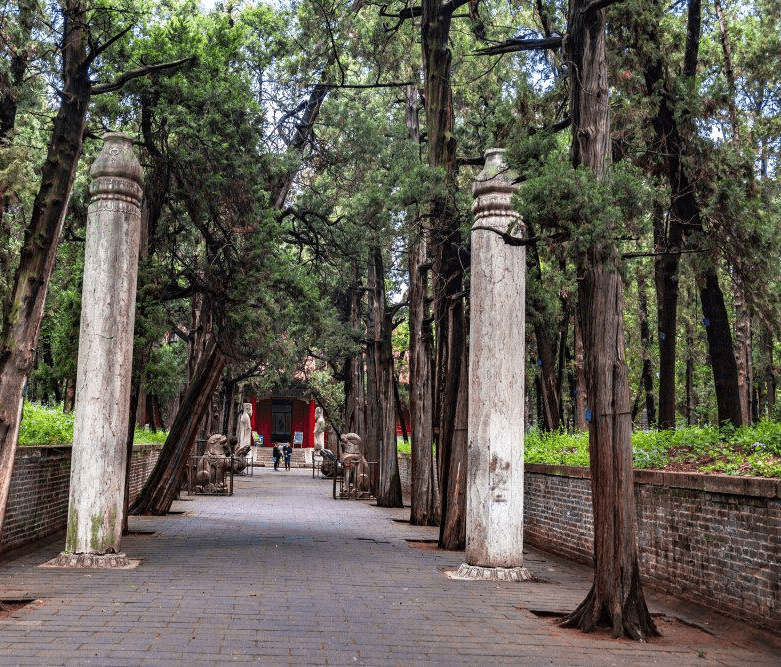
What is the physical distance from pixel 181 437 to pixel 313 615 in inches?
425

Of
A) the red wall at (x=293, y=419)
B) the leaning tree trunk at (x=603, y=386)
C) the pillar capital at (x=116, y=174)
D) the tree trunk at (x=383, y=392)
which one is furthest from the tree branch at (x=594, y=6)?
the red wall at (x=293, y=419)

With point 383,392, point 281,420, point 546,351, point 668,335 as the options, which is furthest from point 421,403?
point 281,420

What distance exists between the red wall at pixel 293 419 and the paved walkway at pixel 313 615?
1859 inches

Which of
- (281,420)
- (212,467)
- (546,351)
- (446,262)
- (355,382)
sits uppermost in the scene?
(446,262)

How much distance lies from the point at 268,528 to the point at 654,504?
8.26 meters

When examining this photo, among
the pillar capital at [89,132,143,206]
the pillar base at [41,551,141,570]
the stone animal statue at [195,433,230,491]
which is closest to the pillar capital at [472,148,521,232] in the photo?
the pillar capital at [89,132,143,206]

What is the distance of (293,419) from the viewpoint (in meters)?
61.1

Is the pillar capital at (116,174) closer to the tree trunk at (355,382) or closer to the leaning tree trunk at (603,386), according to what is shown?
the leaning tree trunk at (603,386)

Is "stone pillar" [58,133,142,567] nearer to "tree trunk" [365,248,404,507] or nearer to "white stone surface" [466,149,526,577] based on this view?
"white stone surface" [466,149,526,577]

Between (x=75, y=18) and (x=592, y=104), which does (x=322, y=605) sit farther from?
(x=75, y=18)

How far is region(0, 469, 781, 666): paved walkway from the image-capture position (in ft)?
20.9

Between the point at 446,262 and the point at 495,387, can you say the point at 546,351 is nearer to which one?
the point at 446,262

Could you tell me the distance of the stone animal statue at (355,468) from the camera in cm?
2572

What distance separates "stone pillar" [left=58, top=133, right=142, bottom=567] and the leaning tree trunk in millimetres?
5729
